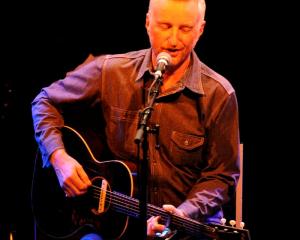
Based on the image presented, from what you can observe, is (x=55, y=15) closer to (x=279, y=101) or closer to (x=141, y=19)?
(x=141, y=19)

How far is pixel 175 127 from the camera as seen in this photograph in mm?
3162

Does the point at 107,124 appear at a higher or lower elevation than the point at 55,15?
lower

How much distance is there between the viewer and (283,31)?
4.19 metres

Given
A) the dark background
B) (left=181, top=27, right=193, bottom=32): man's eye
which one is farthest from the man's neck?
the dark background

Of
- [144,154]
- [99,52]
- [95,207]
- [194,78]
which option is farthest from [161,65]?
[99,52]

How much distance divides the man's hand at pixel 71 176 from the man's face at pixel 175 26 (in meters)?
0.80

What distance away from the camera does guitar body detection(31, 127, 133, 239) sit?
295cm

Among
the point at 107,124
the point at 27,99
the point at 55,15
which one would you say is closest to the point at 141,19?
the point at 55,15

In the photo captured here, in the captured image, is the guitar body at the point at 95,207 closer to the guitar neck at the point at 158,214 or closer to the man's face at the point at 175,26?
the guitar neck at the point at 158,214

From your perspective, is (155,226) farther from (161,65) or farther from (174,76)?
(174,76)

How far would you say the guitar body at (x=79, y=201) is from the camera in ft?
9.66

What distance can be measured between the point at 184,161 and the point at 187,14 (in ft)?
2.84

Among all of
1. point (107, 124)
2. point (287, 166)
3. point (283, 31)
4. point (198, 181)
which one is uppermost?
point (283, 31)

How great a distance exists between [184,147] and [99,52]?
5.34 ft
